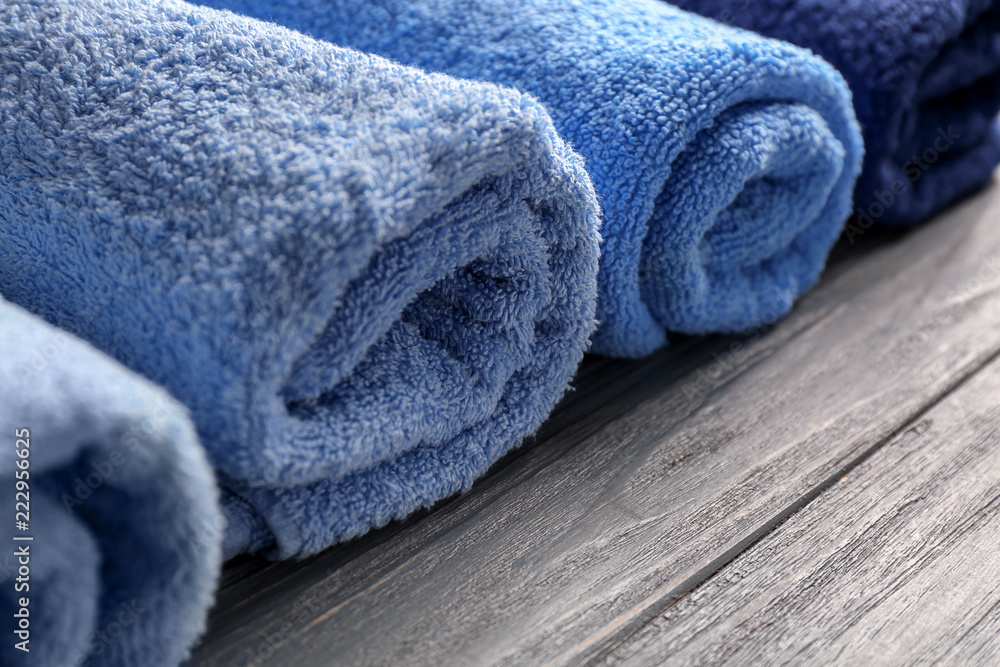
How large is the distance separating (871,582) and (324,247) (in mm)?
306

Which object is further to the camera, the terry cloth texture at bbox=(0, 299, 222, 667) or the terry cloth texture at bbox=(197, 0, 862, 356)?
the terry cloth texture at bbox=(197, 0, 862, 356)

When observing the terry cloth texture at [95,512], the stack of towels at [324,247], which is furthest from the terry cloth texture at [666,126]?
the terry cloth texture at [95,512]

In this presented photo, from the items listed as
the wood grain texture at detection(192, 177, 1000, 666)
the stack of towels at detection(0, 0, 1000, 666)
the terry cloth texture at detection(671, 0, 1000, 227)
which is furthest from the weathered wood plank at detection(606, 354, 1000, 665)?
the terry cloth texture at detection(671, 0, 1000, 227)

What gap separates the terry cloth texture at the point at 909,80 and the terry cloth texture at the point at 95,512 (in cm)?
52

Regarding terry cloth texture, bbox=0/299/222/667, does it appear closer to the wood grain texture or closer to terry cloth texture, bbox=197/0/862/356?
the wood grain texture

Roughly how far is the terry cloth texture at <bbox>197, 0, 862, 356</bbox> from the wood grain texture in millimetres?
43

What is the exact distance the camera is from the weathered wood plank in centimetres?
37

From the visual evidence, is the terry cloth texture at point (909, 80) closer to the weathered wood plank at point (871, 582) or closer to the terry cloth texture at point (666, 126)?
the terry cloth texture at point (666, 126)

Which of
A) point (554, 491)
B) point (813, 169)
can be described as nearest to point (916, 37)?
point (813, 169)

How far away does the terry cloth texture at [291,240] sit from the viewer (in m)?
0.32

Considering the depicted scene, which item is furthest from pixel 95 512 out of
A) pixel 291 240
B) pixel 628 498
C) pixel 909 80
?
pixel 909 80

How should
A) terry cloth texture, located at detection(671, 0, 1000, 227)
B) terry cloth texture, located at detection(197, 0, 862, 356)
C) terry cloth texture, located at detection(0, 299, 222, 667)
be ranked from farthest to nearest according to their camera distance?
terry cloth texture, located at detection(671, 0, 1000, 227) → terry cloth texture, located at detection(197, 0, 862, 356) → terry cloth texture, located at detection(0, 299, 222, 667)

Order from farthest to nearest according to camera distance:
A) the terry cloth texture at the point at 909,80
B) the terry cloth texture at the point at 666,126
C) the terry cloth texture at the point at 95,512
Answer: the terry cloth texture at the point at 909,80 → the terry cloth texture at the point at 666,126 → the terry cloth texture at the point at 95,512

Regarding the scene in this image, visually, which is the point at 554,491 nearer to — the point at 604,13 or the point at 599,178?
the point at 599,178
